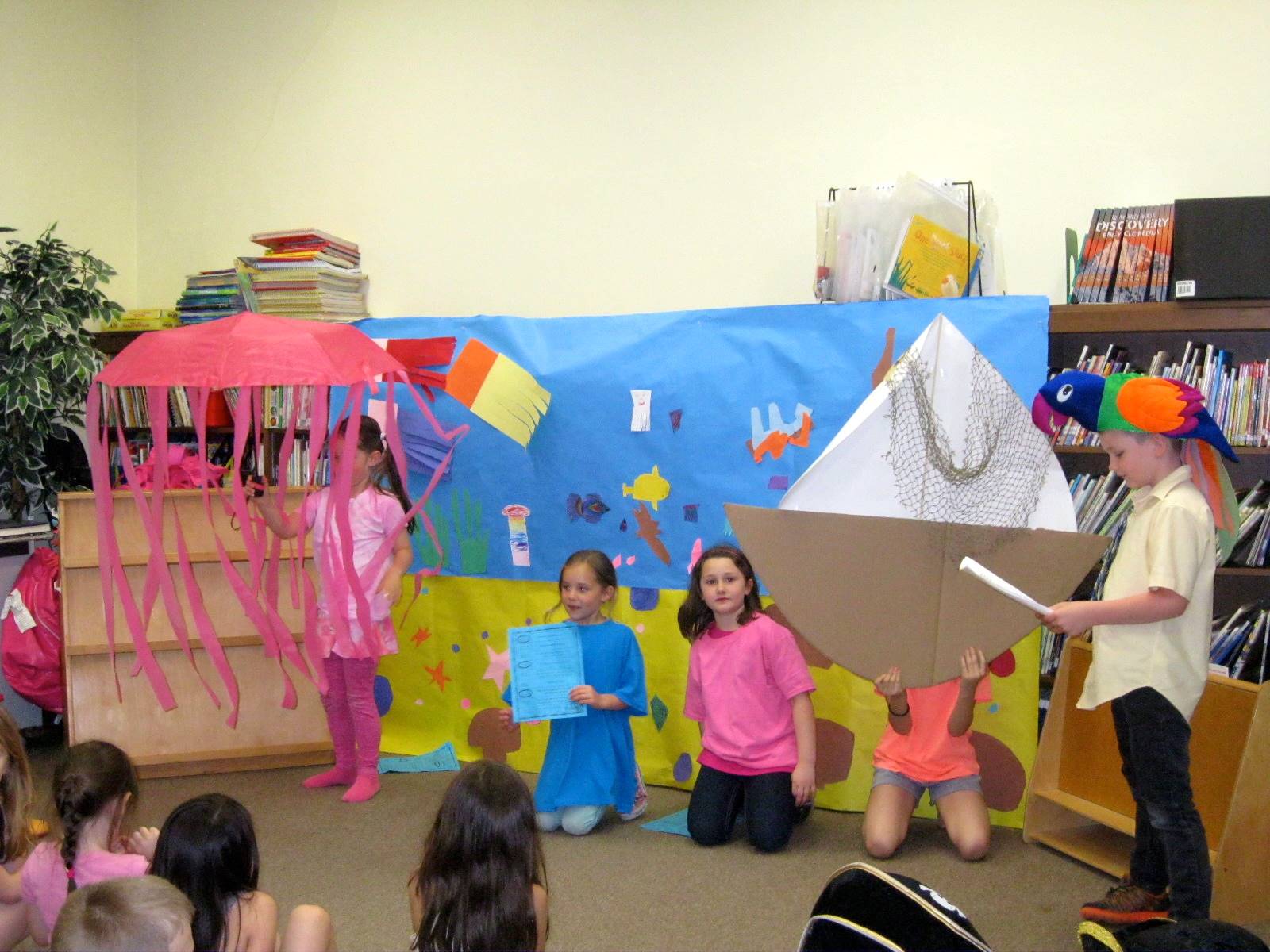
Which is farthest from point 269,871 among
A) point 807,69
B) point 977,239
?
point 807,69

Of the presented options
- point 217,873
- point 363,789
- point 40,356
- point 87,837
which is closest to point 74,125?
point 40,356

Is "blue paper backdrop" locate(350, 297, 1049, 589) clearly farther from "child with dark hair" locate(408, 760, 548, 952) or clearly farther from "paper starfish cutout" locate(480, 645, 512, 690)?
"child with dark hair" locate(408, 760, 548, 952)

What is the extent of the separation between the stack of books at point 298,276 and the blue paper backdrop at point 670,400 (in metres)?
0.49

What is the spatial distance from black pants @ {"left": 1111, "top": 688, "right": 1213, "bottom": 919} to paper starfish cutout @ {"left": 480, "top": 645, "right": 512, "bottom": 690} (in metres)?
2.06

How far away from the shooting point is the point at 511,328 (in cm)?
388

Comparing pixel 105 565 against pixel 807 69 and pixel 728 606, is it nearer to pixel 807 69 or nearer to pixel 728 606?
pixel 728 606

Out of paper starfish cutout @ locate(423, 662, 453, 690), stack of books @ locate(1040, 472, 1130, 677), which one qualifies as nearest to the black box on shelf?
stack of books @ locate(1040, 472, 1130, 677)

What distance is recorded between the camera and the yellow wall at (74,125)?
4758 millimetres

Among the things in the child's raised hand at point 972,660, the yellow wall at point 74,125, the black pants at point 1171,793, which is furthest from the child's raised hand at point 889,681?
the yellow wall at point 74,125

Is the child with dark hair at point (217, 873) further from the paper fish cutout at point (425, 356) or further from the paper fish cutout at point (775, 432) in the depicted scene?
the paper fish cutout at point (425, 356)

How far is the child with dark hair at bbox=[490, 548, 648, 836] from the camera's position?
328 centimetres

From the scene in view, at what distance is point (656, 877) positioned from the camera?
296 centimetres

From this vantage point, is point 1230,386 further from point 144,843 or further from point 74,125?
point 74,125

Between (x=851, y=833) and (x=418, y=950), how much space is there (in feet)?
5.92
